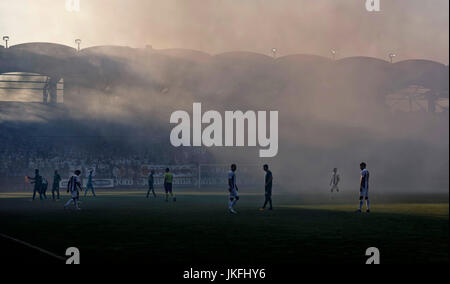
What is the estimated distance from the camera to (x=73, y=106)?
73562mm

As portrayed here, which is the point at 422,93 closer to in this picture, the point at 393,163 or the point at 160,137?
the point at 393,163

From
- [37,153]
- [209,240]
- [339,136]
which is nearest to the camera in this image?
[209,240]

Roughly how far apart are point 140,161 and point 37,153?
11.6 meters

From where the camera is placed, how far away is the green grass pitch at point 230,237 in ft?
42.9

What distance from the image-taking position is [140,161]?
241ft

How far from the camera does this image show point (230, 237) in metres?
16.8

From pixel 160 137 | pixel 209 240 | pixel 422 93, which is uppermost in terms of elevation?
pixel 422 93

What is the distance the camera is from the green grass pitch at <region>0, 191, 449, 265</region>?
13070mm

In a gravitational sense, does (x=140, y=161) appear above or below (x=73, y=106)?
below
